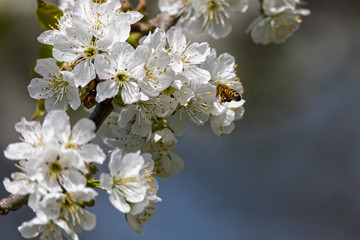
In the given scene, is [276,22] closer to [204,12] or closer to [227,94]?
[204,12]

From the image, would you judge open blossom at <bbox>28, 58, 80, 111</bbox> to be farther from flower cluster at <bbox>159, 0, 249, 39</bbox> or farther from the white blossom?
flower cluster at <bbox>159, 0, 249, 39</bbox>

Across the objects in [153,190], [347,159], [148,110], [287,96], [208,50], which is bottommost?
[347,159]

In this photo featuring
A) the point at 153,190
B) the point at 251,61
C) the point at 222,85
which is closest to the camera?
the point at 153,190

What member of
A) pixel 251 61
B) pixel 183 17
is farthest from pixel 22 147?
pixel 251 61

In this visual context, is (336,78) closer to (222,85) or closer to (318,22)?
(318,22)

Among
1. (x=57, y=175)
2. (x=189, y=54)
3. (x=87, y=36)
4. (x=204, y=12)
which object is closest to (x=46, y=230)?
(x=57, y=175)

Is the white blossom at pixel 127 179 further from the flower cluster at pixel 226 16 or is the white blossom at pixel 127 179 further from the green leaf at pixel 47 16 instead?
the flower cluster at pixel 226 16

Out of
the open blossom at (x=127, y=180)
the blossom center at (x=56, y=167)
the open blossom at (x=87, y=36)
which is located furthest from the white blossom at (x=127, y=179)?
the open blossom at (x=87, y=36)
